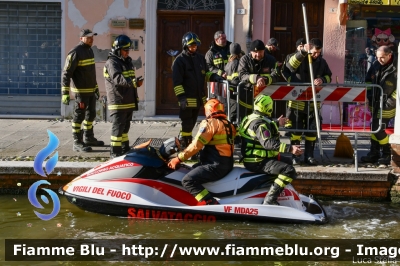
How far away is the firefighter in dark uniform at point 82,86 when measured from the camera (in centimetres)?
1196

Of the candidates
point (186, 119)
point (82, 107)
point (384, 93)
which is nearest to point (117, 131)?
point (186, 119)

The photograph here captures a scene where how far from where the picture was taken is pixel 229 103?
11445 mm

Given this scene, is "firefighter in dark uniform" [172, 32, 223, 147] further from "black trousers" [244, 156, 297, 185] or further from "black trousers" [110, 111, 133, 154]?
"black trousers" [244, 156, 297, 185]

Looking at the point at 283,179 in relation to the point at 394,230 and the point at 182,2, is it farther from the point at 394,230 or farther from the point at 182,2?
the point at 182,2

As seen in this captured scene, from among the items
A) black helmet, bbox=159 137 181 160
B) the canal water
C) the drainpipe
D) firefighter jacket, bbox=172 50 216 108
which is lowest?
the canal water

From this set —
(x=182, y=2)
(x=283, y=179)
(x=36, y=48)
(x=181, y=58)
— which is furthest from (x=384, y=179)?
(x=36, y=48)

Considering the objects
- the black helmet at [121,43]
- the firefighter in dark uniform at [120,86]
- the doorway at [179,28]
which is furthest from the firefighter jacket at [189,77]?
the doorway at [179,28]

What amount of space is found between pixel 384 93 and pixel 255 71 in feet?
6.31

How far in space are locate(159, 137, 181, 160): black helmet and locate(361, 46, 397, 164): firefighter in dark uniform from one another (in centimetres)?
351

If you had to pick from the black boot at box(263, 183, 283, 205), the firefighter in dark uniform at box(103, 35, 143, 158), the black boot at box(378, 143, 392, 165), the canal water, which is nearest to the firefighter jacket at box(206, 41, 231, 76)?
the firefighter in dark uniform at box(103, 35, 143, 158)

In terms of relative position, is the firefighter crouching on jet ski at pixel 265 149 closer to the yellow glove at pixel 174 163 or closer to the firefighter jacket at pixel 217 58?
the yellow glove at pixel 174 163

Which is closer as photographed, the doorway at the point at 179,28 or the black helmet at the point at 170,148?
the black helmet at the point at 170,148

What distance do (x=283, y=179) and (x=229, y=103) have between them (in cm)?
279

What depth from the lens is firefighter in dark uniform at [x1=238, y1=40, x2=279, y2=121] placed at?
1085 cm
